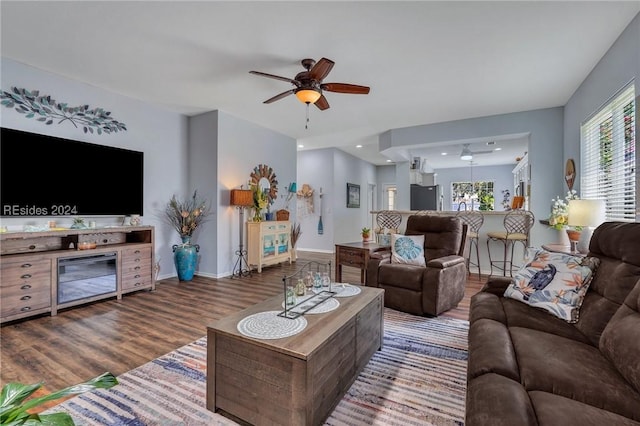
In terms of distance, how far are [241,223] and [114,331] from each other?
271 cm

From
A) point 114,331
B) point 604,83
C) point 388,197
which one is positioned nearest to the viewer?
point 114,331

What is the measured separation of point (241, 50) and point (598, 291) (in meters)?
3.38

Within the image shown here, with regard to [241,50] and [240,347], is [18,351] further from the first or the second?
[241,50]

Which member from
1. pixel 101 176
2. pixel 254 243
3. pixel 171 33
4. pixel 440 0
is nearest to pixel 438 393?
pixel 440 0

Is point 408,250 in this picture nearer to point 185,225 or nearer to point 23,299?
point 185,225

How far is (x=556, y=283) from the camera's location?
1.96m

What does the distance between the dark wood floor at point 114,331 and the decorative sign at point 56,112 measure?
2.18 m

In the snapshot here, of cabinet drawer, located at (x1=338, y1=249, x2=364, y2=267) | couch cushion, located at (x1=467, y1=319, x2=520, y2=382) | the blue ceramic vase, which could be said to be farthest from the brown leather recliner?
the blue ceramic vase

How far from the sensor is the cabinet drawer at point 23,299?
277cm

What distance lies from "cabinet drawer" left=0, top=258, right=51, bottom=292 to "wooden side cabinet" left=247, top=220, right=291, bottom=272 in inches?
105

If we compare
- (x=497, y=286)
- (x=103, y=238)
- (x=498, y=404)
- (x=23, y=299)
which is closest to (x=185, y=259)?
(x=103, y=238)

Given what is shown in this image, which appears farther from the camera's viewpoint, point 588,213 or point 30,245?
point 30,245

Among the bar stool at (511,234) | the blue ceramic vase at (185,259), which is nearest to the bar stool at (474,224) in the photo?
the bar stool at (511,234)

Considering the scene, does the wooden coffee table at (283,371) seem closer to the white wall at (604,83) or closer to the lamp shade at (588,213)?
the lamp shade at (588,213)
